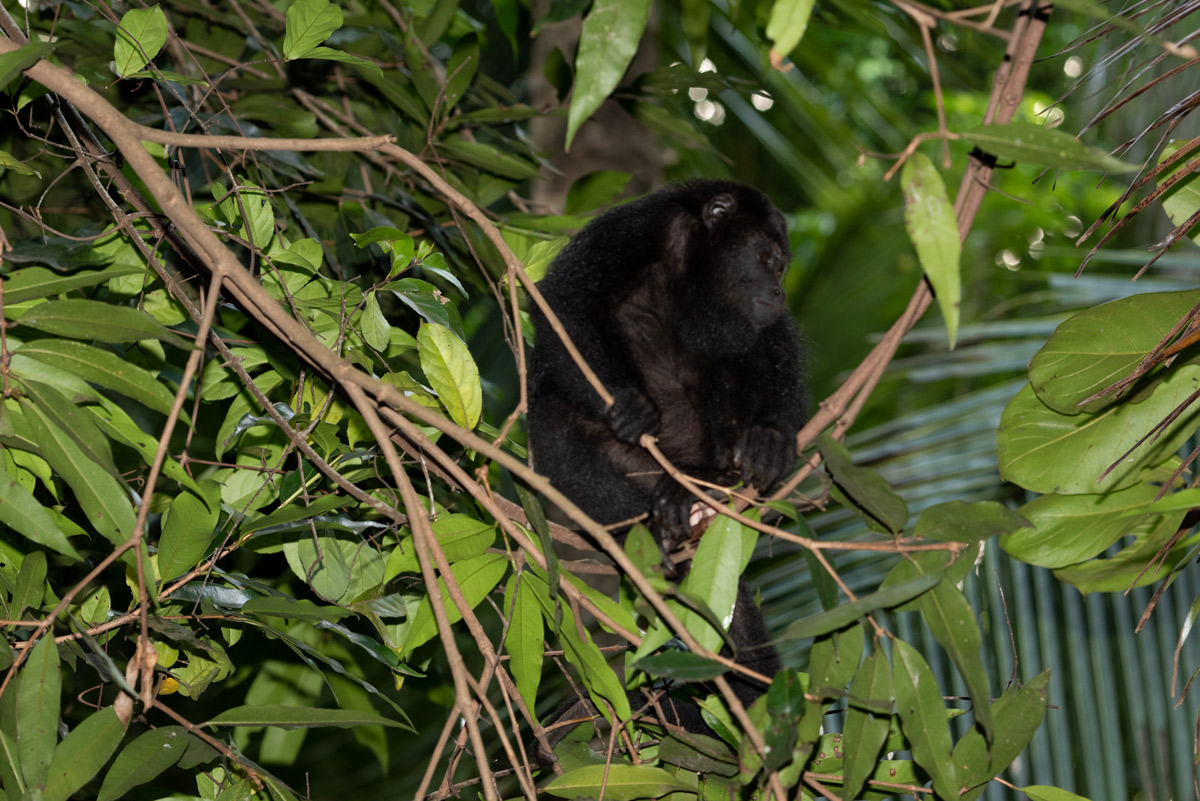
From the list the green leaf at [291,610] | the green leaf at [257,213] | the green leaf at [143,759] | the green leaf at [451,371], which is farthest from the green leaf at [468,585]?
the green leaf at [257,213]

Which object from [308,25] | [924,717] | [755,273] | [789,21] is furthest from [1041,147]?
[755,273]

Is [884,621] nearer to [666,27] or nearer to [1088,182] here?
[666,27]

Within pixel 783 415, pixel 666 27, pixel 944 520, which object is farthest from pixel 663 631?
pixel 666 27

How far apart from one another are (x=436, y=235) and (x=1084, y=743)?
2078 mm

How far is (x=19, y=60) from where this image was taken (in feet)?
3.84

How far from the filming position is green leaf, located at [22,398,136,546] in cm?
120

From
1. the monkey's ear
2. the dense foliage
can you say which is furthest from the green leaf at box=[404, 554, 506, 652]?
the monkey's ear

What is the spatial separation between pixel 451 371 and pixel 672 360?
1312mm

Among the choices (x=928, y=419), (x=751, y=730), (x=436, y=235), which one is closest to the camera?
(x=751, y=730)

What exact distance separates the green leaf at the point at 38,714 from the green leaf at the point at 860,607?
0.87 metres

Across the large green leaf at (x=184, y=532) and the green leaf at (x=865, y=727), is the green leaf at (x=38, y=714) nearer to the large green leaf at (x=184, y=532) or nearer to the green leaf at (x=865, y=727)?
the large green leaf at (x=184, y=532)

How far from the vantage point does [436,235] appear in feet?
8.74

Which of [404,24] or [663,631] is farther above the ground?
[404,24]

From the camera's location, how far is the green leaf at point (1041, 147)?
953 millimetres
